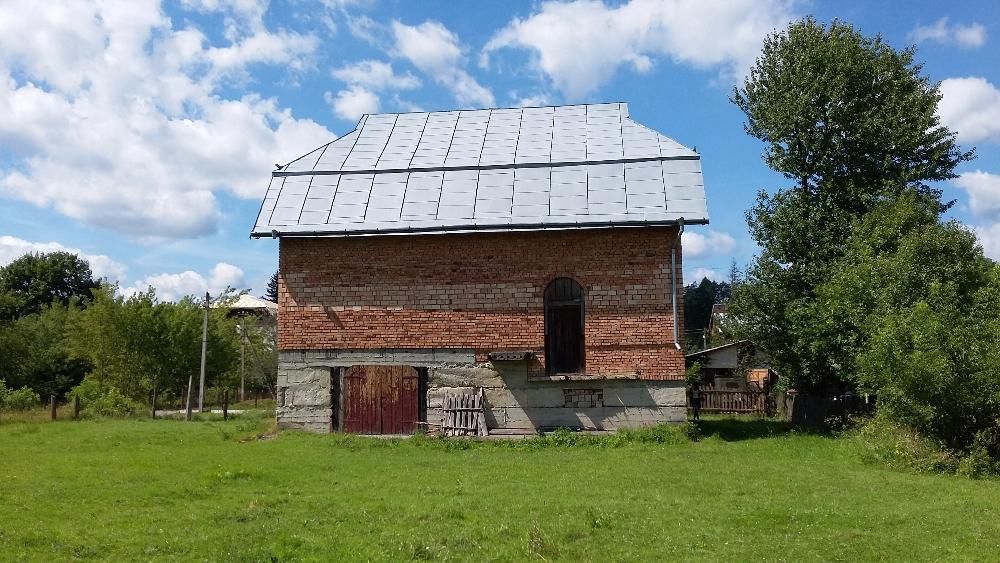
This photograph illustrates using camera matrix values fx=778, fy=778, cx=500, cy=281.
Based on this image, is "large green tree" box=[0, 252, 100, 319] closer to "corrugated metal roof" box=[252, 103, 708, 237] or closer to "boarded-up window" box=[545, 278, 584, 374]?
"corrugated metal roof" box=[252, 103, 708, 237]

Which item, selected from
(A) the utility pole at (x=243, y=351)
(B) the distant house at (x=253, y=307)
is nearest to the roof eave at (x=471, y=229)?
(A) the utility pole at (x=243, y=351)

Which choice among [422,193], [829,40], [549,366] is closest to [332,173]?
[422,193]

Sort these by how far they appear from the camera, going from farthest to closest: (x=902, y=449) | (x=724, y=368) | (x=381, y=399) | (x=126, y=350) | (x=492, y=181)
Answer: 1. (x=724, y=368)
2. (x=126, y=350)
3. (x=492, y=181)
4. (x=381, y=399)
5. (x=902, y=449)

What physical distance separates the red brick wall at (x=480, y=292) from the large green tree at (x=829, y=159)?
5.33 metres

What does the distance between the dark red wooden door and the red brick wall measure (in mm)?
654

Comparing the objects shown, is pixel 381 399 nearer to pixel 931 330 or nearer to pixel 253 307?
pixel 931 330

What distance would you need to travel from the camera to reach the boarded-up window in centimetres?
1772

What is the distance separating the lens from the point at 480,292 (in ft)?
57.8

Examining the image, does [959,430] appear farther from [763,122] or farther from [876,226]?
[763,122]

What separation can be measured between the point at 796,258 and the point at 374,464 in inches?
521

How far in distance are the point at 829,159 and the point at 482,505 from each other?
16.0m

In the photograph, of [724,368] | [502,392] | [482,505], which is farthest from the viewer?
[724,368]

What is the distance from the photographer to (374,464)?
1361cm

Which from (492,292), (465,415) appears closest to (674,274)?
(492,292)
